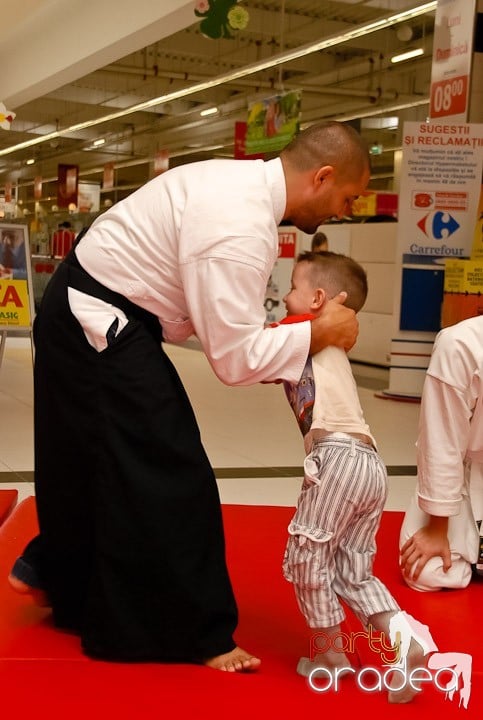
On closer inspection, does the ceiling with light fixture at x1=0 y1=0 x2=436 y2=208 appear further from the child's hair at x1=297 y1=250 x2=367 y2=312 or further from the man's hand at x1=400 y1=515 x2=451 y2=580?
the child's hair at x1=297 y1=250 x2=367 y2=312

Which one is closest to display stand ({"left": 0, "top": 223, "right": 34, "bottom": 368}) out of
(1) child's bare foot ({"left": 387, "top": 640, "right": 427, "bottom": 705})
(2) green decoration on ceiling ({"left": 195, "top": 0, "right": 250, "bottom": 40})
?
(2) green decoration on ceiling ({"left": 195, "top": 0, "right": 250, "bottom": 40})

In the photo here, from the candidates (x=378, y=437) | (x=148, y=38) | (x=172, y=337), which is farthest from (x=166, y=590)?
(x=148, y=38)

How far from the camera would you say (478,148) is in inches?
284

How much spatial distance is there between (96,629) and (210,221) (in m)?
0.93

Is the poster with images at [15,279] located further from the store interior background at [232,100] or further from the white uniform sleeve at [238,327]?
the white uniform sleeve at [238,327]

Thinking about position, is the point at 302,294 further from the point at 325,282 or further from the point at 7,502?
the point at 7,502

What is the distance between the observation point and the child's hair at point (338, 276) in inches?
84.9

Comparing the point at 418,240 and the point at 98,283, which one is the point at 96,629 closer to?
the point at 98,283

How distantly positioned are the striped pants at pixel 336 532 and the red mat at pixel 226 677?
0.17m

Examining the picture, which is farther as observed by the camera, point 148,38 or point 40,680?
point 148,38

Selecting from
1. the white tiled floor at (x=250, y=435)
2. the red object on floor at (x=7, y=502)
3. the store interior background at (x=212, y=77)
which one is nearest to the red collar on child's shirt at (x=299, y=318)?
the red object on floor at (x=7, y=502)

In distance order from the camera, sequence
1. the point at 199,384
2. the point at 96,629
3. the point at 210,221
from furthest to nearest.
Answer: the point at 199,384
the point at 96,629
the point at 210,221

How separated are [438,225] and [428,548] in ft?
16.3

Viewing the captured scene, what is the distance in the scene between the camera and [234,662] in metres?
2.09
